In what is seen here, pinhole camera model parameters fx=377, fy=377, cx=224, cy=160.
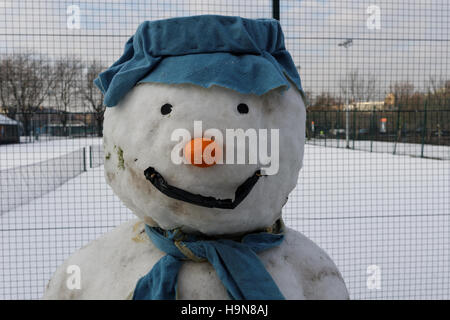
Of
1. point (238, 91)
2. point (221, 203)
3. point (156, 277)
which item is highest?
point (238, 91)

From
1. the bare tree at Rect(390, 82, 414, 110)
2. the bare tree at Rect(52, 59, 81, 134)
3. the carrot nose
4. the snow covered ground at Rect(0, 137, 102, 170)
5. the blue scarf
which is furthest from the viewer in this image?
the snow covered ground at Rect(0, 137, 102, 170)

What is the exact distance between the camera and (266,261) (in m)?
1.08

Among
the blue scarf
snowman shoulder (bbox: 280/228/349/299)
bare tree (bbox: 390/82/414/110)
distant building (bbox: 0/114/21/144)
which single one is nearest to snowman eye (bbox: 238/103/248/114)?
the blue scarf

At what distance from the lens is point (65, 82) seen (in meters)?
3.85

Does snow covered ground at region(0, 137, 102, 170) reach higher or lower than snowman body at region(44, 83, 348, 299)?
lower

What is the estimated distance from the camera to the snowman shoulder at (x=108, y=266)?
1076mm

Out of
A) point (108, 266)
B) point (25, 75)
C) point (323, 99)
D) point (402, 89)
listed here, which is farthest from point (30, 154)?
point (108, 266)

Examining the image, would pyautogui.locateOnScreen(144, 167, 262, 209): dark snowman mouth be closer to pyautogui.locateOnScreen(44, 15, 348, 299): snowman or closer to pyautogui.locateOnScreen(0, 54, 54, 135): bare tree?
pyautogui.locateOnScreen(44, 15, 348, 299): snowman

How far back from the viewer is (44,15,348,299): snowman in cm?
91

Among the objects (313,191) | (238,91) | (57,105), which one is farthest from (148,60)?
(313,191)

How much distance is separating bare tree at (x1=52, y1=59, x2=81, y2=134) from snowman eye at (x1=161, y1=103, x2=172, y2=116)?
236 cm
